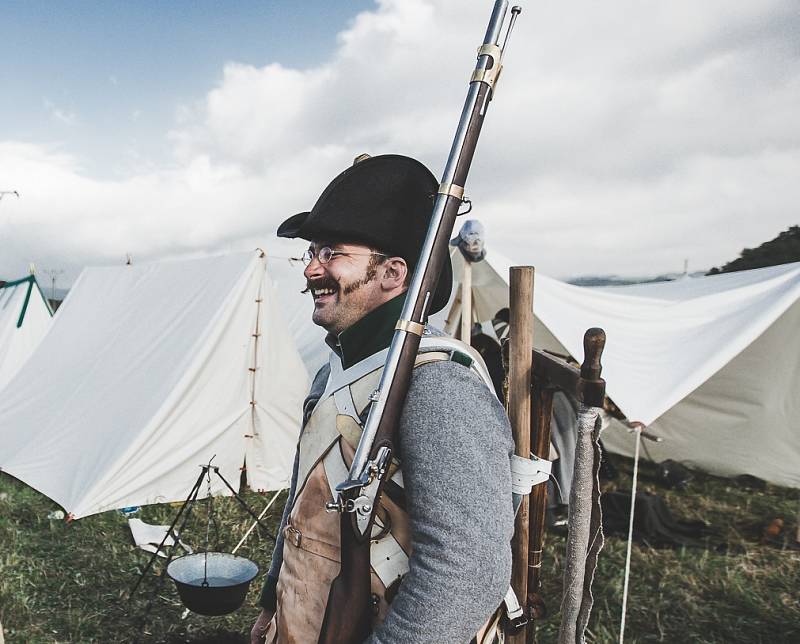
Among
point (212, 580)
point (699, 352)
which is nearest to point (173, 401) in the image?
point (212, 580)

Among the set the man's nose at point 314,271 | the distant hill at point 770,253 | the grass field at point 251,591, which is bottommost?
the grass field at point 251,591

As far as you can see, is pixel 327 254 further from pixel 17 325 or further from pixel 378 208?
pixel 17 325

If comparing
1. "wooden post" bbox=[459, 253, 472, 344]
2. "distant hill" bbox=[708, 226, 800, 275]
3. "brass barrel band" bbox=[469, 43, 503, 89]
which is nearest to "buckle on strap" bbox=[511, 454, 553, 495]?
"brass barrel band" bbox=[469, 43, 503, 89]

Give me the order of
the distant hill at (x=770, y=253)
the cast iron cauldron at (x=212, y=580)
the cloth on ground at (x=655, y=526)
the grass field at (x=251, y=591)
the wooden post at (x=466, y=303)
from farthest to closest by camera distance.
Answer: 1. the distant hill at (x=770, y=253)
2. the cloth on ground at (x=655, y=526)
3. the wooden post at (x=466, y=303)
4. the grass field at (x=251, y=591)
5. the cast iron cauldron at (x=212, y=580)

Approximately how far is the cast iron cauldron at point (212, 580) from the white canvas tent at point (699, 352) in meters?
2.38

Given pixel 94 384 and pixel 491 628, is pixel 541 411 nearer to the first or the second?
pixel 491 628

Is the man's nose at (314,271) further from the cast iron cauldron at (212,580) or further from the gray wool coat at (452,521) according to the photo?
the cast iron cauldron at (212,580)

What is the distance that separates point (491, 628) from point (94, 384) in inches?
237

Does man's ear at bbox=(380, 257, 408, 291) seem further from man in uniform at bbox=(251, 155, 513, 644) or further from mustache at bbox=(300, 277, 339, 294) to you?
mustache at bbox=(300, 277, 339, 294)

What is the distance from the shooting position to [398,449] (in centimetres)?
124

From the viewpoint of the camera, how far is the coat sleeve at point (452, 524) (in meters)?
1.12

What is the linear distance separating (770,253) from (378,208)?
66.0 ft

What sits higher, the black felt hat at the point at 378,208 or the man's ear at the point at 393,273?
the black felt hat at the point at 378,208

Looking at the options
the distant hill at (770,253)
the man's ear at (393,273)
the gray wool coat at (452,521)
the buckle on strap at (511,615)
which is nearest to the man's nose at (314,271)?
the man's ear at (393,273)
